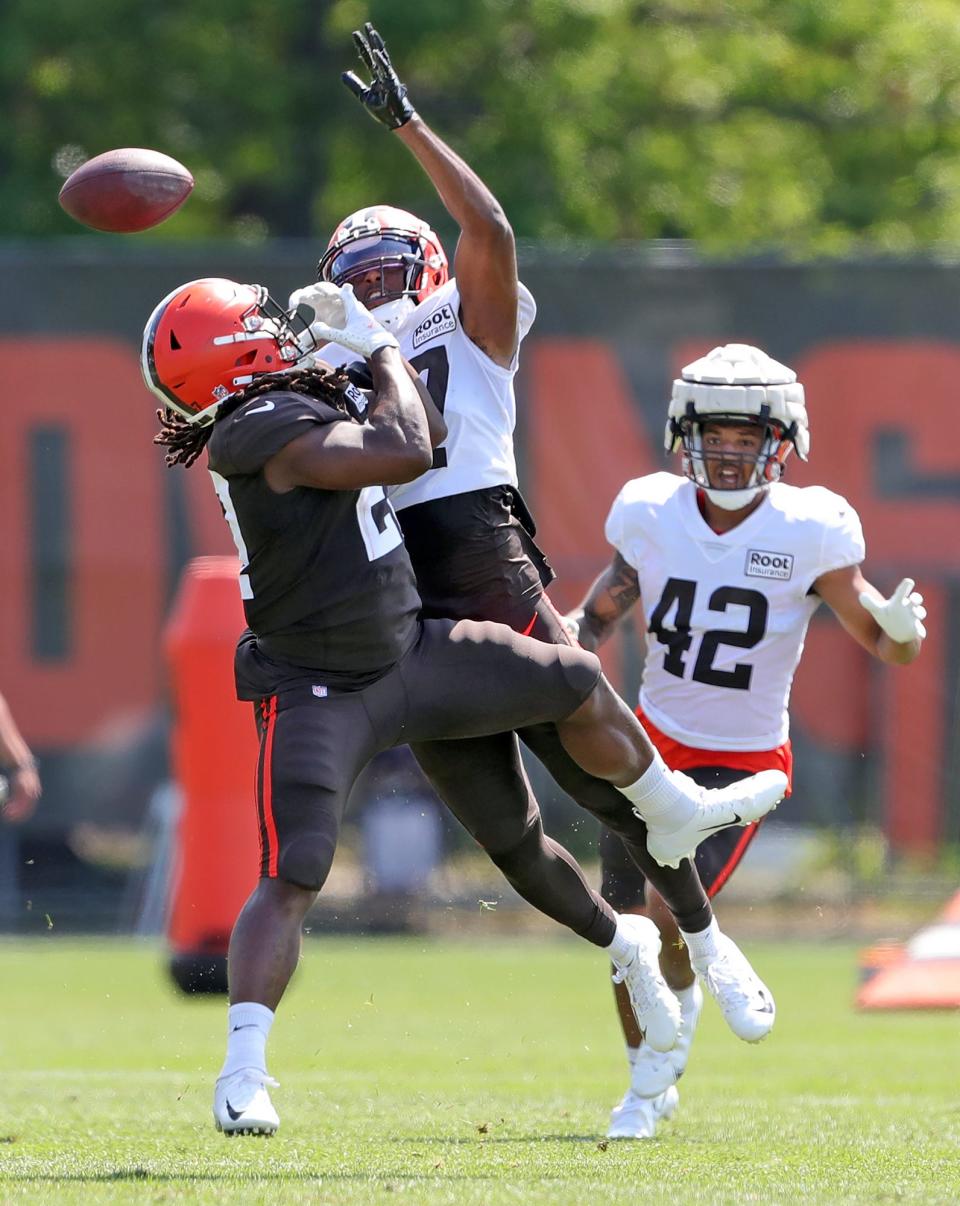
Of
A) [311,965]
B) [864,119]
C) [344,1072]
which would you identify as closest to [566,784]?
[344,1072]

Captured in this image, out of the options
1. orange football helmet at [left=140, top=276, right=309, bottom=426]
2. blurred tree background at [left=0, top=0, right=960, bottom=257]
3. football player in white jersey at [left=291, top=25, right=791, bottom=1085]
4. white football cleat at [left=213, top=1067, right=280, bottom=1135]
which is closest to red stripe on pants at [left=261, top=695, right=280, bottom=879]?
white football cleat at [left=213, top=1067, right=280, bottom=1135]

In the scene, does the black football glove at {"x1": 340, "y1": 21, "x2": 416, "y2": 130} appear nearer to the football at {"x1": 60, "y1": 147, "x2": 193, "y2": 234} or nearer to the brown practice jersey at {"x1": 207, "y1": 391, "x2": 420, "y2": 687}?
the football at {"x1": 60, "y1": 147, "x2": 193, "y2": 234}

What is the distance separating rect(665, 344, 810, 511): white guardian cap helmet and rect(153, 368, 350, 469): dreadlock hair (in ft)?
3.74

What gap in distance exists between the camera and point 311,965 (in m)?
10.7

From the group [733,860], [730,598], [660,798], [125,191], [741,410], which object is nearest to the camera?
[660,798]

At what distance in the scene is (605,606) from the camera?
598cm

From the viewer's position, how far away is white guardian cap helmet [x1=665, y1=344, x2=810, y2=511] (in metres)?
5.72

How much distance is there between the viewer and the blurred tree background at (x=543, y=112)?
53.9ft

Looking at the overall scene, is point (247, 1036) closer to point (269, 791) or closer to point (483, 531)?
point (269, 791)

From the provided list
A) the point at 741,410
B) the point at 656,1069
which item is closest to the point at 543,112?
the point at 741,410

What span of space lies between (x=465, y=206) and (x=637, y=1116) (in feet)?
7.54

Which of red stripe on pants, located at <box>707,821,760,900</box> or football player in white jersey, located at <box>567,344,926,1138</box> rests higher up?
football player in white jersey, located at <box>567,344,926,1138</box>

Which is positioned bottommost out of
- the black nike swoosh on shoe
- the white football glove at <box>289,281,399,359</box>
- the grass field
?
the grass field

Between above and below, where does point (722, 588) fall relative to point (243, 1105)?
above
